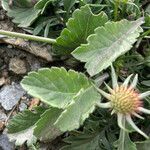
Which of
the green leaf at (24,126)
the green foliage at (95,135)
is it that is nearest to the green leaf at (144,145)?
the green foliage at (95,135)

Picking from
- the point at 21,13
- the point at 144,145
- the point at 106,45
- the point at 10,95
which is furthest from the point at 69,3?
the point at 144,145

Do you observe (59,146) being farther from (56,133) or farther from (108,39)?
(108,39)

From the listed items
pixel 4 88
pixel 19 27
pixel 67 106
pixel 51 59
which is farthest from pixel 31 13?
pixel 67 106

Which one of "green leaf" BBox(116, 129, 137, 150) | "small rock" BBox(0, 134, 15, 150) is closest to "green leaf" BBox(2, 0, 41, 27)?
"small rock" BBox(0, 134, 15, 150)

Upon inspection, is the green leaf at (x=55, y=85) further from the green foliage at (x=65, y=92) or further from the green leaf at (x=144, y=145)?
the green leaf at (x=144, y=145)

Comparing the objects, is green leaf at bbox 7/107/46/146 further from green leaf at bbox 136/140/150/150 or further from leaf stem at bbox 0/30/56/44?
green leaf at bbox 136/140/150/150
